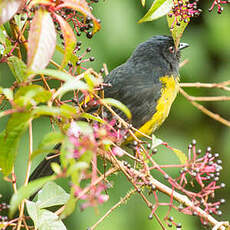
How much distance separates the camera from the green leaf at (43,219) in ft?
4.79

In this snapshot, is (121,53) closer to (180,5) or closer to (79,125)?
(180,5)

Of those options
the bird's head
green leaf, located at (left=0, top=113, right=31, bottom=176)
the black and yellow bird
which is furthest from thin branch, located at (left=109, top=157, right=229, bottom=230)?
the bird's head

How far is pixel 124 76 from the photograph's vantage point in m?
3.23

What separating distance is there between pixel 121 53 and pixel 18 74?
8.73ft

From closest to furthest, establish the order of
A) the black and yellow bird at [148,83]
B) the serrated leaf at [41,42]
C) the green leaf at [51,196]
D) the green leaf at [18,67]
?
the serrated leaf at [41,42] → the green leaf at [18,67] → the green leaf at [51,196] → the black and yellow bird at [148,83]

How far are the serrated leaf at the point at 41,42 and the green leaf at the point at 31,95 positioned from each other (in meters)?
0.05

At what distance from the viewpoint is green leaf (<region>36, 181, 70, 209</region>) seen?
157 centimetres

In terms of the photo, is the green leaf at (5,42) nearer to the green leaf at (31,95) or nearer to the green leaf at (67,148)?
the green leaf at (31,95)

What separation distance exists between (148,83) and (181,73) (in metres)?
1.08

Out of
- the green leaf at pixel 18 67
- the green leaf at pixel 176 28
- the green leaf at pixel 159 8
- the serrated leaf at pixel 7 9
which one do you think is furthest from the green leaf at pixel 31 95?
the green leaf at pixel 176 28

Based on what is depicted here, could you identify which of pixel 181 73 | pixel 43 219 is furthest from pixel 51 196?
pixel 181 73

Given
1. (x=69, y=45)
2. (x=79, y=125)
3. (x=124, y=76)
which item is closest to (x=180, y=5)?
(x=69, y=45)

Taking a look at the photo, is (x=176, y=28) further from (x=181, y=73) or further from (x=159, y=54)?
(x=181, y=73)

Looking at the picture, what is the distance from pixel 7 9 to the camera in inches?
42.2
